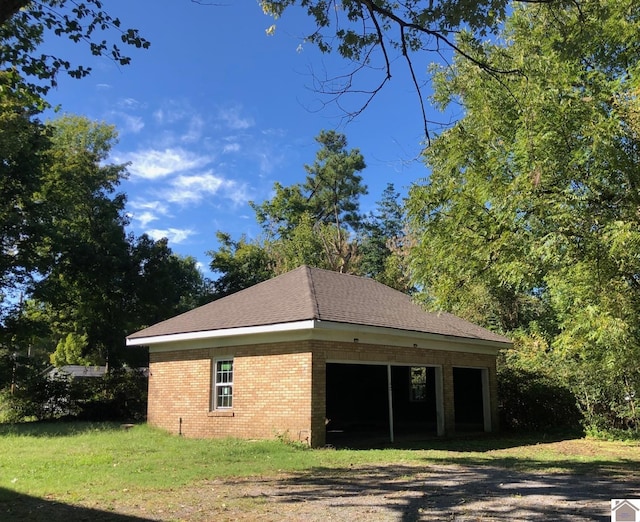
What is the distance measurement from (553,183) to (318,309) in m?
6.40

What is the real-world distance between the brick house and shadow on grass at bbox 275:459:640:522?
363cm

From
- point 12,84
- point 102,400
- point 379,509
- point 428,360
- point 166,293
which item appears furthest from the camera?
point 166,293

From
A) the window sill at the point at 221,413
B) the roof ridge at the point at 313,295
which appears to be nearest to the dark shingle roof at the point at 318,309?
the roof ridge at the point at 313,295

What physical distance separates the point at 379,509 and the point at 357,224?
4333cm

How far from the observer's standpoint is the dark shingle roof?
14.1m

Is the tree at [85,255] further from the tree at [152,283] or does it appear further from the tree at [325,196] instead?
the tree at [325,196]

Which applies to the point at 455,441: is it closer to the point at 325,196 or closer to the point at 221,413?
the point at 221,413

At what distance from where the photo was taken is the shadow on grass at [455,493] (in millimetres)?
6594

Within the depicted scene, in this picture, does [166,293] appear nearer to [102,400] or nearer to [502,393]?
[102,400]

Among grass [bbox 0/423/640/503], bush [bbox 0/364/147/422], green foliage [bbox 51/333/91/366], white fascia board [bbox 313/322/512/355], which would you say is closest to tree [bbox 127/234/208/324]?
bush [bbox 0/364/147/422]

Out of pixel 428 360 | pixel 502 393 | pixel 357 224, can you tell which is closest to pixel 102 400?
pixel 428 360

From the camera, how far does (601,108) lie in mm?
9562

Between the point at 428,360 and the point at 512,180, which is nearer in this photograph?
the point at 512,180

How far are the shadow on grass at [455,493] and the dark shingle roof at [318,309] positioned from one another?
4225 millimetres
